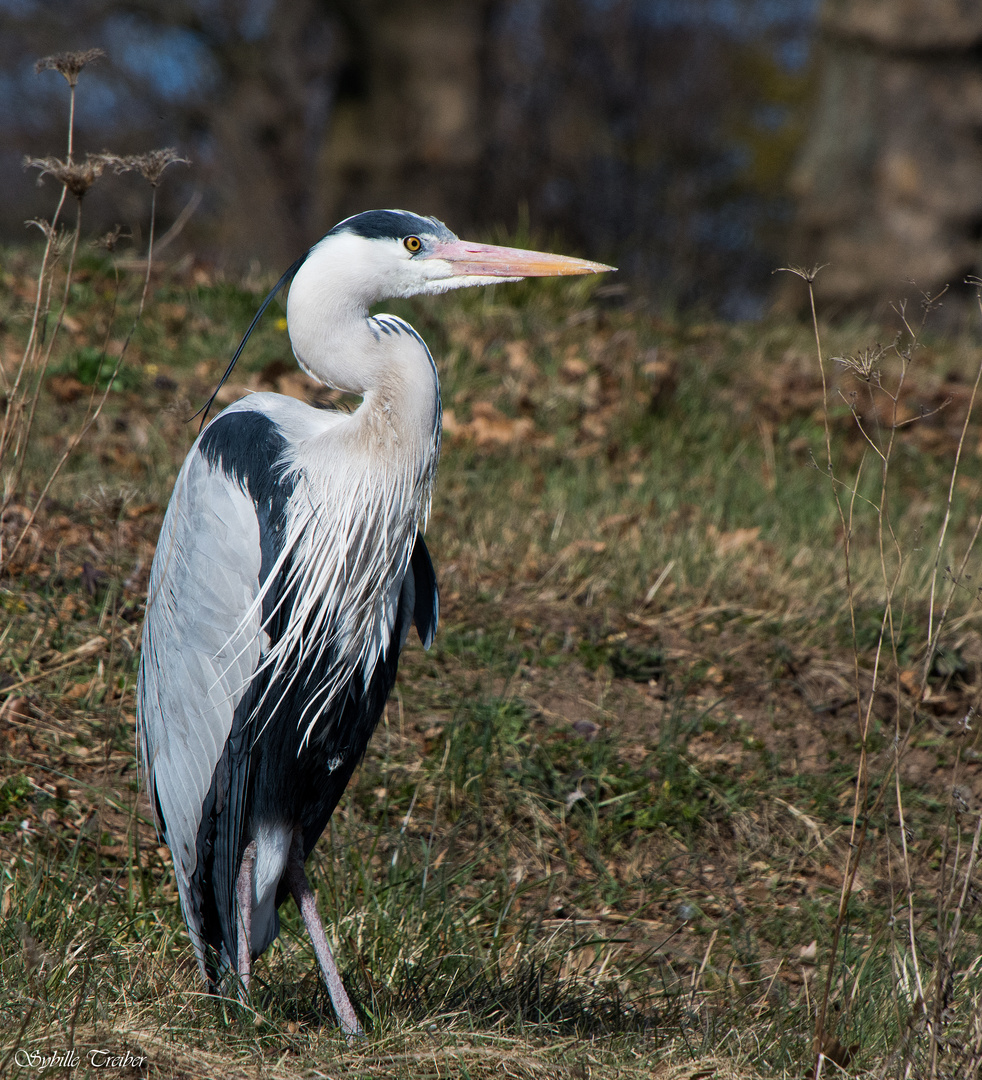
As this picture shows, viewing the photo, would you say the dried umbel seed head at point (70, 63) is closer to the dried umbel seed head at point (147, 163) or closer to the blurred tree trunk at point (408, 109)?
the dried umbel seed head at point (147, 163)

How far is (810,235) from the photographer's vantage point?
9.68 m

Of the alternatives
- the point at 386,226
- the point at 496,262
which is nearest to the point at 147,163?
the point at 386,226

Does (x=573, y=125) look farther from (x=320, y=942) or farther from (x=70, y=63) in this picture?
(x=320, y=942)

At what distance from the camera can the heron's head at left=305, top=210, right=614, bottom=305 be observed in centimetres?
278

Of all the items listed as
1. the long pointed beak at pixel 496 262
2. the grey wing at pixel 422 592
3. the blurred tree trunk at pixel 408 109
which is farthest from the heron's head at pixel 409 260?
the blurred tree trunk at pixel 408 109

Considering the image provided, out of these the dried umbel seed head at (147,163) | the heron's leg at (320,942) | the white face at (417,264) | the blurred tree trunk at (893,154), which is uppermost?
the blurred tree trunk at (893,154)

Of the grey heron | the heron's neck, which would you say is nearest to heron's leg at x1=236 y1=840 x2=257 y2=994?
the grey heron

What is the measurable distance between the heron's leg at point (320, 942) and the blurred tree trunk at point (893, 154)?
724cm

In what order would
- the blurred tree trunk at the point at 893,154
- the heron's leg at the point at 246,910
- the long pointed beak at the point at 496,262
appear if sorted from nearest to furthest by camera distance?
the heron's leg at the point at 246,910 < the long pointed beak at the point at 496,262 < the blurred tree trunk at the point at 893,154

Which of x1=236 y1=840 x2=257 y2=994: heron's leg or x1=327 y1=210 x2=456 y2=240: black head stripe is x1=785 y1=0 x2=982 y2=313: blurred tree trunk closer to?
x1=327 y1=210 x2=456 y2=240: black head stripe

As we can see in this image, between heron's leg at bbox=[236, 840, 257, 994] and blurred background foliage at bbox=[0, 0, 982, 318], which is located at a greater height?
blurred background foliage at bbox=[0, 0, 982, 318]

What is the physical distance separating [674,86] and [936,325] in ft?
23.1

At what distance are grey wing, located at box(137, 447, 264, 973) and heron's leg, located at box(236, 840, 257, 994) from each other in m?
0.14

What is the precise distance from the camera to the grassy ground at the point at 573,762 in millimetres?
2518
